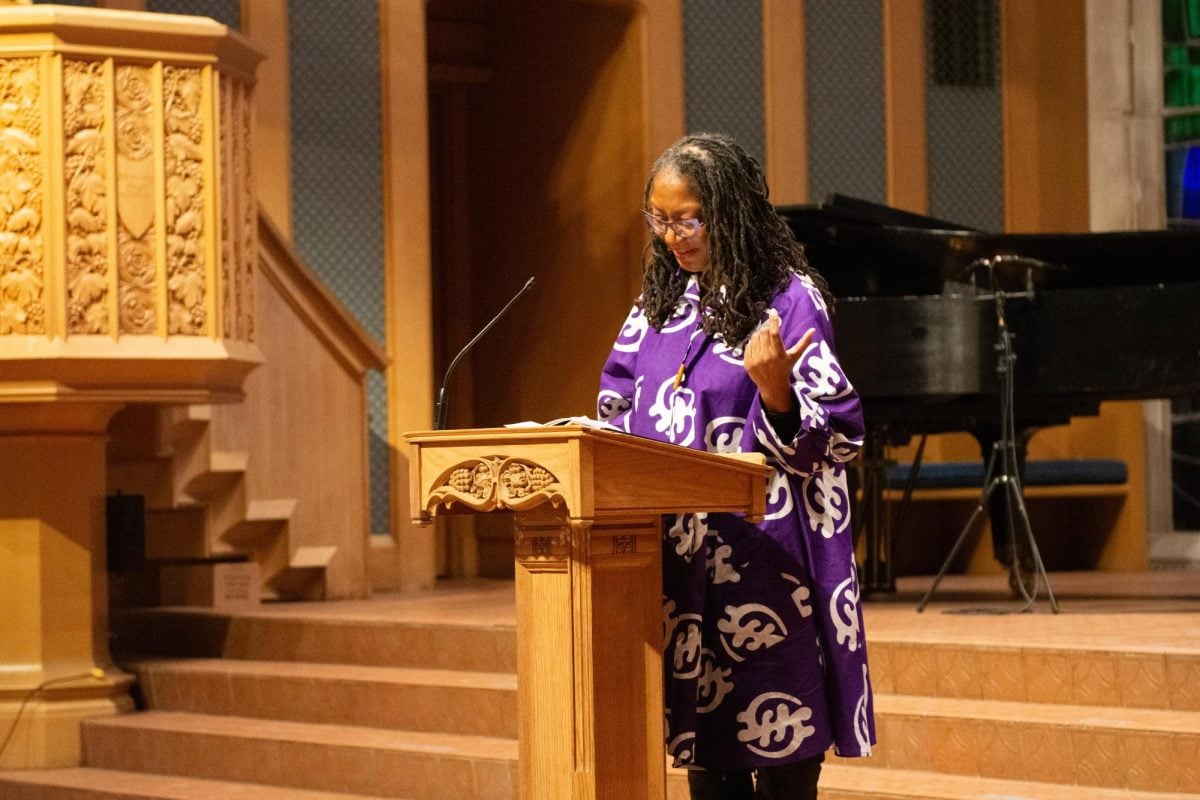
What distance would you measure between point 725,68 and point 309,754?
410cm

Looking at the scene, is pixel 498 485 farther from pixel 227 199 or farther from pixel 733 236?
pixel 227 199

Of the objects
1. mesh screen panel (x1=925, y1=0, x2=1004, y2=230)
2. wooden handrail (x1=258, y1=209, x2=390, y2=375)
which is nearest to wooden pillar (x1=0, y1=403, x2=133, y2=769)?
wooden handrail (x1=258, y1=209, x2=390, y2=375)

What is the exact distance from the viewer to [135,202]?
488 cm

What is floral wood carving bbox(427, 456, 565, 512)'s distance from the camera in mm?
2119

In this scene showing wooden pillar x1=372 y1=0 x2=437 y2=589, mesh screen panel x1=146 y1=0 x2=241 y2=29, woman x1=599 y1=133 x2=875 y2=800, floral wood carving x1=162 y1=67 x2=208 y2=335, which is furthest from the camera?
wooden pillar x1=372 y1=0 x2=437 y2=589

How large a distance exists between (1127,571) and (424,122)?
372 cm

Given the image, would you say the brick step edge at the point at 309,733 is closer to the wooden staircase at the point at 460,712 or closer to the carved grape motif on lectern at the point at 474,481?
the wooden staircase at the point at 460,712

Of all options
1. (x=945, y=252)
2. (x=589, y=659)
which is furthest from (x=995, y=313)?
(x=589, y=659)

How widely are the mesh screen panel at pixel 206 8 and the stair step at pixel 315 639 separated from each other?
7.60 feet

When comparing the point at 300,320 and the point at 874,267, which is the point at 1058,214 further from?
the point at 300,320

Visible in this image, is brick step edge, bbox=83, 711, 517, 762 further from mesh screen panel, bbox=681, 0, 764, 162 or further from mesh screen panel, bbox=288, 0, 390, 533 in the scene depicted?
mesh screen panel, bbox=681, 0, 764, 162

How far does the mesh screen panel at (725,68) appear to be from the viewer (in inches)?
300

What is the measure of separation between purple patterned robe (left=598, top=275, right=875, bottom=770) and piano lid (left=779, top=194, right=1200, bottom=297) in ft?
9.62

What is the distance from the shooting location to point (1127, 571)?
7.62 meters
